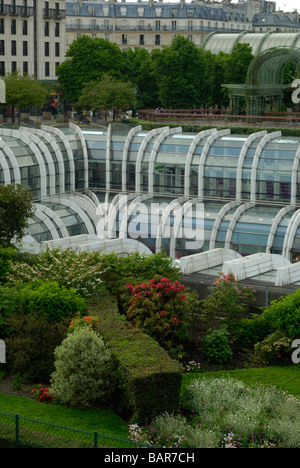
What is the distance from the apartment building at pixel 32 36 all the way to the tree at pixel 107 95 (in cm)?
2390

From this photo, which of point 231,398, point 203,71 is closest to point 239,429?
point 231,398

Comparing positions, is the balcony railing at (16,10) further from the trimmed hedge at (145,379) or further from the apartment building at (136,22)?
the trimmed hedge at (145,379)

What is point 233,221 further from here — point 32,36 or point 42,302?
point 32,36

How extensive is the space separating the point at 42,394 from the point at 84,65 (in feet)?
203

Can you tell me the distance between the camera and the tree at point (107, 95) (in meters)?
72.8

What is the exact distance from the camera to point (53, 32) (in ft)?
331

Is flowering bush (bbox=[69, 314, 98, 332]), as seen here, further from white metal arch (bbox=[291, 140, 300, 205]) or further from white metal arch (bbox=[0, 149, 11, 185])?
white metal arch (bbox=[291, 140, 300, 205])

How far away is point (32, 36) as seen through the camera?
98000 millimetres

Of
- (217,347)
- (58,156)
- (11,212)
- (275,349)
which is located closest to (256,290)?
(217,347)

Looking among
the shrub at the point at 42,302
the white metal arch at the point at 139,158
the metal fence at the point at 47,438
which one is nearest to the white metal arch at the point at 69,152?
the white metal arch at the point at 139,158

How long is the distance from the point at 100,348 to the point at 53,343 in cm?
270

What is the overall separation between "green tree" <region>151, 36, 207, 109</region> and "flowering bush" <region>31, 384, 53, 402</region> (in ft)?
187

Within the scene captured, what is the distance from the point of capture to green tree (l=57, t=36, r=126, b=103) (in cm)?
8388
